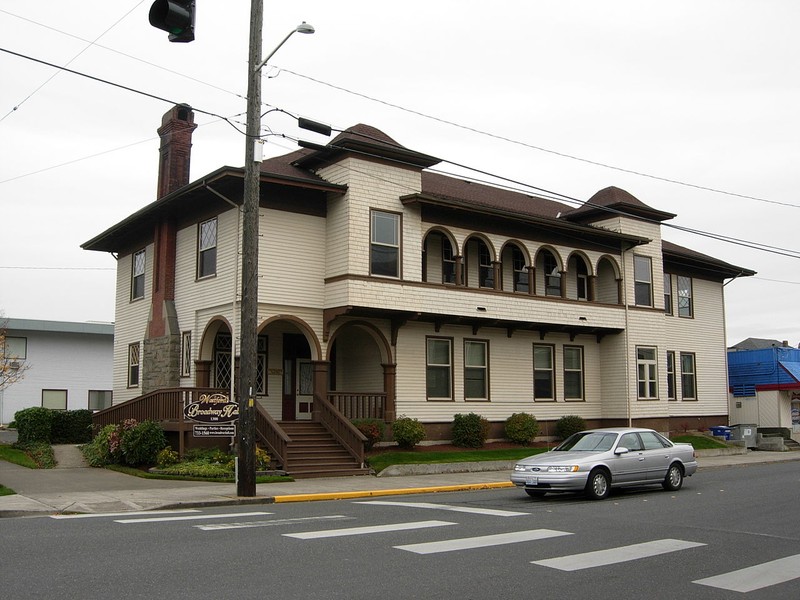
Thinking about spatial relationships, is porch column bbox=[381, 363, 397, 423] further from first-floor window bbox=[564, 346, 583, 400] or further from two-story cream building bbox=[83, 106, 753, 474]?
first-floor window bbox=[564, 346, 583, 400]

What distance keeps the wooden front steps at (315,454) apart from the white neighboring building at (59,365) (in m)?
25.1

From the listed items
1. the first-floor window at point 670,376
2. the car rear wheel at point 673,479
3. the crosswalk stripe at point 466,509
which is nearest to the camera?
the crosswalk stripe at point 466,509

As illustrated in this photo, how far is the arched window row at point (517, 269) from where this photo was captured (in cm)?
2838

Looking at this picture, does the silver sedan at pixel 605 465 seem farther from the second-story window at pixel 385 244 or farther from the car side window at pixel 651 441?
the second-story window at pixel 385 244

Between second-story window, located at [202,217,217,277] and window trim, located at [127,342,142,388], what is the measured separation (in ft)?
16.6

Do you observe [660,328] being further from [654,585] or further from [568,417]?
[654,585]

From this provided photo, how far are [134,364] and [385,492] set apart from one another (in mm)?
13890

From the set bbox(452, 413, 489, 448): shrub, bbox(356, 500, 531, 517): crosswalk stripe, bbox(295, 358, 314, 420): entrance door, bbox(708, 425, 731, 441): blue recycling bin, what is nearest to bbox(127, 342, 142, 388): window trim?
bbox(295, 358, 314, 420): entrance door

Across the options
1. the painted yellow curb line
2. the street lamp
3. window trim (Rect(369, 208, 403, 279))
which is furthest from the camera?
window trim (Rect(369, 208, 403, 279))

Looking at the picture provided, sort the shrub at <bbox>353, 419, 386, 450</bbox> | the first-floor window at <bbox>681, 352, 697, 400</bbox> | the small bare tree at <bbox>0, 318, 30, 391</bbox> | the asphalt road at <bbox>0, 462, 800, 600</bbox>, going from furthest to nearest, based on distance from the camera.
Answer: the small bare tree at <bbox>0, 318, 30, 391</bbox> → the first-floor window at <bbox>681, 352, 697, 400</bbox> → the shrub at <bbox>353, 419, 386, 450</bbox> → the asphalt road at <bbox>0, 462, 800, 600</bbox>

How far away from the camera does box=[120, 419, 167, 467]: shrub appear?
74.5 feet

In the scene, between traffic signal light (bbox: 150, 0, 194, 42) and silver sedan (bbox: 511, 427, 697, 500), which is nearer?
traffic signal light (bbox: 150, 0, 194, 42)

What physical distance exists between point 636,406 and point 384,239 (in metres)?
12.8

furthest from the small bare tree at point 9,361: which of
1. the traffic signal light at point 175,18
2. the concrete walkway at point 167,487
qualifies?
the traffic signal light at point 175,18
